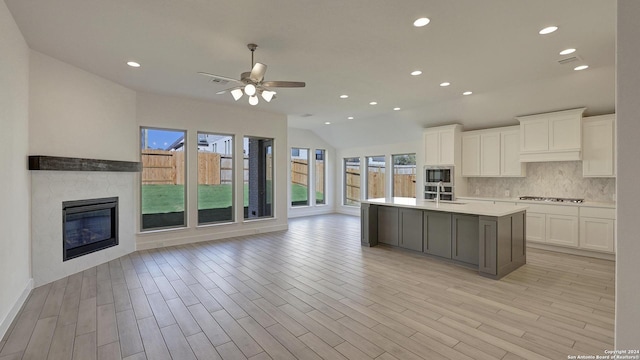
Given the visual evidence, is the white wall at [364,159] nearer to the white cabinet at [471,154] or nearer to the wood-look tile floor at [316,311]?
the white cabinet at [471,154]

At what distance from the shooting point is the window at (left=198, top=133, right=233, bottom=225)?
6645 mm

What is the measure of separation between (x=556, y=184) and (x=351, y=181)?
5.99 metres

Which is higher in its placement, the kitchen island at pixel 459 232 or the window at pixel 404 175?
the window at pixel 404 175

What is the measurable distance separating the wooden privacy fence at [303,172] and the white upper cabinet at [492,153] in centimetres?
505

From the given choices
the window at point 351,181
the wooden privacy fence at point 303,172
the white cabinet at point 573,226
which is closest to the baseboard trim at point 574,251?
the white cabinet at point 573,226

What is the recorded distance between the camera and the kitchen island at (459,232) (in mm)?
4016

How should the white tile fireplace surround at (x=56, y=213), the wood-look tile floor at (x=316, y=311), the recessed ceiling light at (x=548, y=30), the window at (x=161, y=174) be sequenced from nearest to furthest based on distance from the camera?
1. the wood-look tile floor at (x=316, y=311)
2. the recessed ceiling light at (x=548, y=30)
3. the white tile fireplace surround at (x=56, y=213)
4. the window at (x=161, y=174)

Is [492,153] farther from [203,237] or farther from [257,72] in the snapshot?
[203,237]

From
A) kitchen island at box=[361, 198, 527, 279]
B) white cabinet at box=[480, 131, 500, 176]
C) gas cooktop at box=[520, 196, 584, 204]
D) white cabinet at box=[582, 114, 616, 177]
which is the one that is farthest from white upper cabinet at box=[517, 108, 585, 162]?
kitchen island at box=[361, 198, 527, 279]

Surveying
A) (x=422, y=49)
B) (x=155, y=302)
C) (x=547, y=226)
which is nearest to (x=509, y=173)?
(x=547, y=226)

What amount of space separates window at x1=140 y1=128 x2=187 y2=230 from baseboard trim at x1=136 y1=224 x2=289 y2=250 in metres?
0.34

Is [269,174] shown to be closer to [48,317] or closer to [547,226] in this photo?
[48,317]

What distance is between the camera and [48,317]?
2936 millimetres

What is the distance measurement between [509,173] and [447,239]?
2.76 meters
